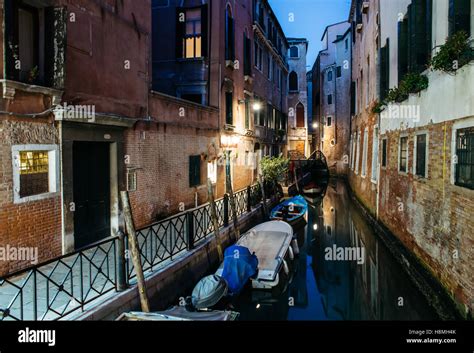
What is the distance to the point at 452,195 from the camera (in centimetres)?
641

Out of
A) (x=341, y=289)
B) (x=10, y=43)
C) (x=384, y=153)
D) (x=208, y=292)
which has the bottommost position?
(x=341, y=289)

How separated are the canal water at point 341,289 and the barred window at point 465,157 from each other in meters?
2.56

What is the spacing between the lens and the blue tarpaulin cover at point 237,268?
25.1 feet

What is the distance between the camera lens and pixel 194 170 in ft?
41.1

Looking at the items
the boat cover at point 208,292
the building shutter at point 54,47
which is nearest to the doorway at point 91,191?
the building shutter at point 54,47

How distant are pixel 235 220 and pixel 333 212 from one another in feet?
28.8

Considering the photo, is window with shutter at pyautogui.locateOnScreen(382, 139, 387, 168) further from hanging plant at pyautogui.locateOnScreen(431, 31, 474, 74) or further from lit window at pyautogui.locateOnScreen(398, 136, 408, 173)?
hanging plant at pyautogui.locateOnScreen(431, 31, 474, 74)

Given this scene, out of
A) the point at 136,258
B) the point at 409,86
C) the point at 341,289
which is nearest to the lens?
the point at 136,258

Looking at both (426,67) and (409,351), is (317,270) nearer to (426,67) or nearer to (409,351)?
(426,67)

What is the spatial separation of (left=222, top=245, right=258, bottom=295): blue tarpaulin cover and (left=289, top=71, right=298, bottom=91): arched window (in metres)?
29.3

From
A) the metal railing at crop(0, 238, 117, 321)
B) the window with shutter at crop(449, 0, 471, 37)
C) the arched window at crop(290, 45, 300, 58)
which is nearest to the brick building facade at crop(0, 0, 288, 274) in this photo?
the metal railing at crop(0, 238, 117, 321)

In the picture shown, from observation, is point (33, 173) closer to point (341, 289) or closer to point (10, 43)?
point (10, 43)

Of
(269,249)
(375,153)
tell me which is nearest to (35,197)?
(269,249)

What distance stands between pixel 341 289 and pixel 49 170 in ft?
23.2
